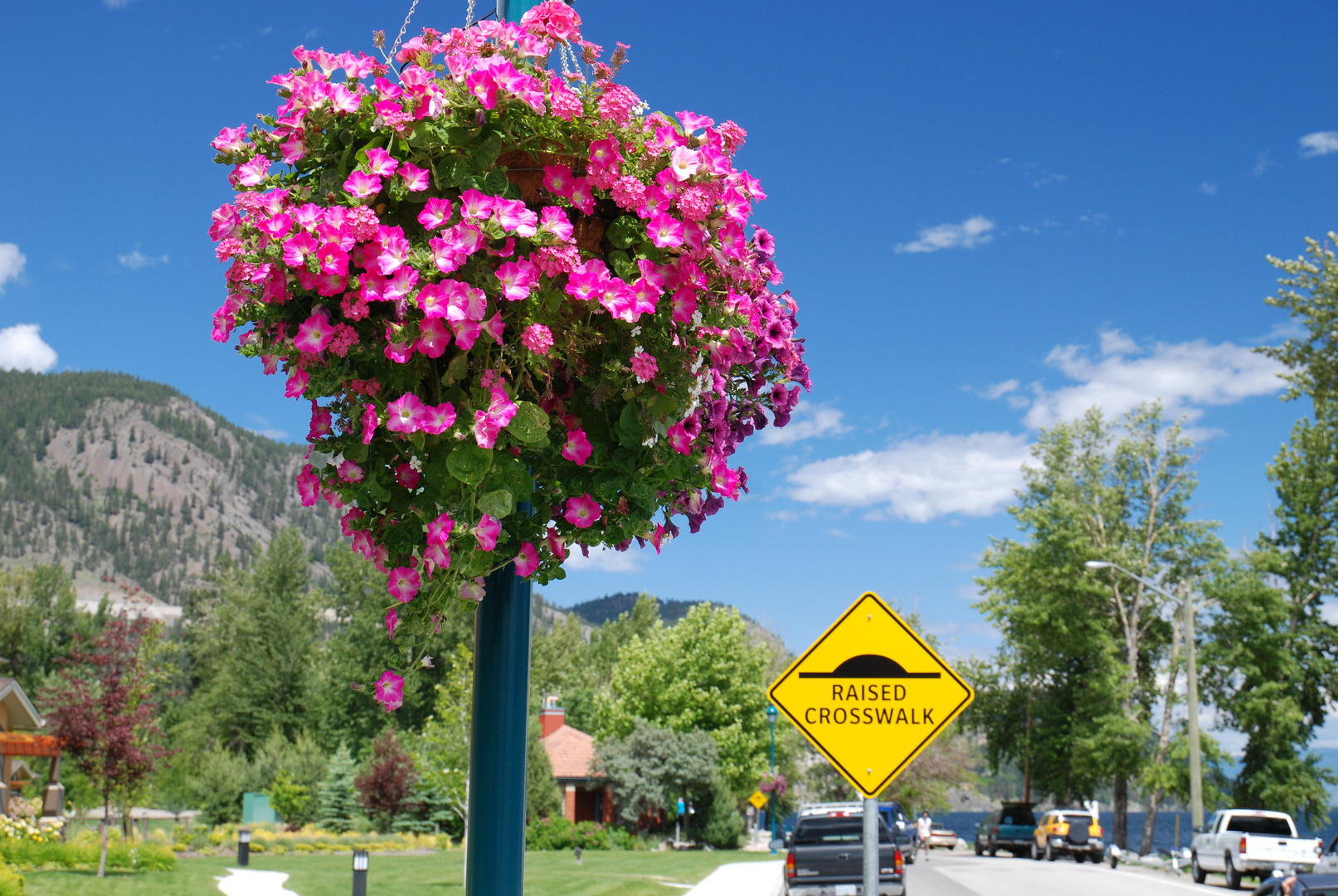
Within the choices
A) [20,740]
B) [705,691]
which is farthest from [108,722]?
[705,691]

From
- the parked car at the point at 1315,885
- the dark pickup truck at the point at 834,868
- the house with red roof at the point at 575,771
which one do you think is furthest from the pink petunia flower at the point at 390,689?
the house with red roof at the point at 575,771

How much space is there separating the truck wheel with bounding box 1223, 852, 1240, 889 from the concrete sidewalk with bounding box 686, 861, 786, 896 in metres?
10.4


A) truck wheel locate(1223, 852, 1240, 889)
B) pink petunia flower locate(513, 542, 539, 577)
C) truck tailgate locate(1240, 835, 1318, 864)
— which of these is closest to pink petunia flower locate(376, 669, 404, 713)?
pink petunia flower locate(513, 542, 539, 577)

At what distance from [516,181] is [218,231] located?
74 cm

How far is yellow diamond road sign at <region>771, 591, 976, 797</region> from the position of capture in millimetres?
5625

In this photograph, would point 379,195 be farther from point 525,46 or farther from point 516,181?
point 525,46

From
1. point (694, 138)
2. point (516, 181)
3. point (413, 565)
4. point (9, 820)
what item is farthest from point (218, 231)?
point (9, 820)

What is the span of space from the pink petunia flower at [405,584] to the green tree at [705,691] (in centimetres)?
4915

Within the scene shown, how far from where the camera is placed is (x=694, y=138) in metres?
2.70

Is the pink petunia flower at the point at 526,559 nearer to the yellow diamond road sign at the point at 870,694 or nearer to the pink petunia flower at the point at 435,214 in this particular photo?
the pink petunia flower at the point at 435,214

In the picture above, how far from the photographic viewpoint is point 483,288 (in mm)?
2469

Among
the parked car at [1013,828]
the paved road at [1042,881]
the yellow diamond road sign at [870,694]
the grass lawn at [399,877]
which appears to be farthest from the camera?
the parked car at [1013,828]

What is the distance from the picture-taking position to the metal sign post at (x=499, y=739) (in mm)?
3000

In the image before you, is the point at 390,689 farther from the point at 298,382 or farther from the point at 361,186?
the point at 361,186
